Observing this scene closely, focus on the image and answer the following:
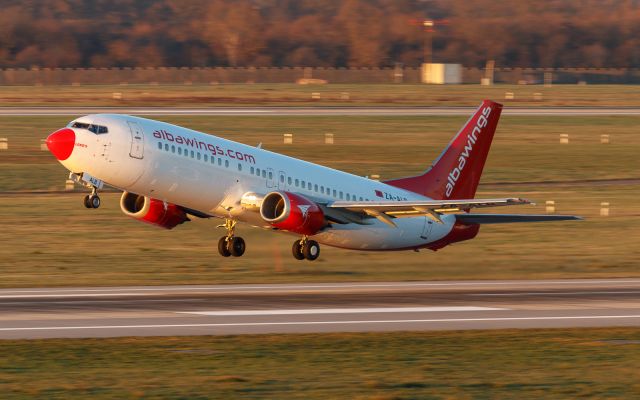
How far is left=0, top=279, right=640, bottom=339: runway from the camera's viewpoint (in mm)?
34438

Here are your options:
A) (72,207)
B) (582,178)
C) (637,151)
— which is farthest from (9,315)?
(637,151)

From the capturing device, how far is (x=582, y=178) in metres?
87.3

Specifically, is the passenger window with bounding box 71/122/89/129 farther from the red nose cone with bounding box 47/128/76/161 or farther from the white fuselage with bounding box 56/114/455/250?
the red nose cone with bounding box 47/128/76/161

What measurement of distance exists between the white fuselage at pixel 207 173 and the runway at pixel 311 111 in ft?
202

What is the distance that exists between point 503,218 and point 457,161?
16.5 ft

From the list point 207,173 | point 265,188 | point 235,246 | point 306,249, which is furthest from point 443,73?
point 207,173

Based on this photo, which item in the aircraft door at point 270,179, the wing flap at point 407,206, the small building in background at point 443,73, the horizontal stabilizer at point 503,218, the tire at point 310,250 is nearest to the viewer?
the wing flap at point 407,206

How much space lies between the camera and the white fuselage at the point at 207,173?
141ft

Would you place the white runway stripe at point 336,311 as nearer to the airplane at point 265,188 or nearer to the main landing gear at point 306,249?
the airplane at point 265,188

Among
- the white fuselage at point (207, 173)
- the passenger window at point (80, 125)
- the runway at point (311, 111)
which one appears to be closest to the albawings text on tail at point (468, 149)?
the white fuselage at point (207, 173)

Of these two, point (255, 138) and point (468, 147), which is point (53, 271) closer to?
point (468, 147)

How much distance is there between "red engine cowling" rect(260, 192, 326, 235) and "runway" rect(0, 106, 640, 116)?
213 ft

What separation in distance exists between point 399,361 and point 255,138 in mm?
70946

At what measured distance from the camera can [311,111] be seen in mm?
119000
